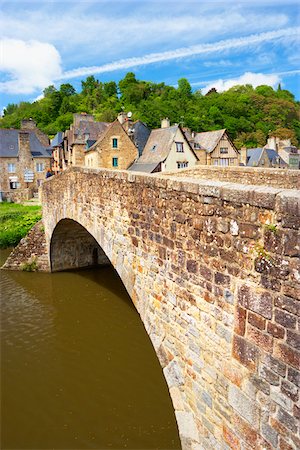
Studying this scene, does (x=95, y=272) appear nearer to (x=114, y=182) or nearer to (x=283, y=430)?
(x=114, y=182)

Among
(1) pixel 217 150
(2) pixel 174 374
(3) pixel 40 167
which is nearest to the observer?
(2) pixel 174 374

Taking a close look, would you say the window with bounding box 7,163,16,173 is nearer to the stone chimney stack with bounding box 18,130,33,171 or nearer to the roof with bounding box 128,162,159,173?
the stone chimney stack with bounding box 18,130,33,171

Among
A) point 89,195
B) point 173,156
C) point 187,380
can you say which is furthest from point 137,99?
point 187,380

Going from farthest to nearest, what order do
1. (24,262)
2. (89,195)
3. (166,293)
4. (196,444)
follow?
(24,262) → (89,195) → (166,293) → (196,444)

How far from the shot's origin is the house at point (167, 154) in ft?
84.9

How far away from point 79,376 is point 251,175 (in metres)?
6.49

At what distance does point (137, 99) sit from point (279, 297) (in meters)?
77.4

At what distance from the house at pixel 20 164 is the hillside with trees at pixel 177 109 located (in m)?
22.7

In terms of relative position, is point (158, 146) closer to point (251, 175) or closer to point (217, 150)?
point (217, 150)

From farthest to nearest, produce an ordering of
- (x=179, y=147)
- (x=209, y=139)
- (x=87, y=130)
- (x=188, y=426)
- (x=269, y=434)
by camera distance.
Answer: (x=209, y=139), (x=87, y=130), (x=179, y=147), (x=188, y=426), (x=269, y=434)

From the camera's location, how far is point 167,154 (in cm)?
2595

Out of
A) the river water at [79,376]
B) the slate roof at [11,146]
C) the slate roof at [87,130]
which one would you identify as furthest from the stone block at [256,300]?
the slate roof at [11,146]

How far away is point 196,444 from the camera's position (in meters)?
4.56

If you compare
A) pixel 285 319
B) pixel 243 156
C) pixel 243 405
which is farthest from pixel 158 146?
pixel 285 319
